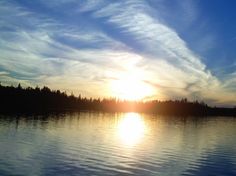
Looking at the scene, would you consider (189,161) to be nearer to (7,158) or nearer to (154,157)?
(154,157)

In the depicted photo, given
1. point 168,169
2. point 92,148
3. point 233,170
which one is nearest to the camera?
point 168,169

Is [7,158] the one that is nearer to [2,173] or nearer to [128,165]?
[2,173]

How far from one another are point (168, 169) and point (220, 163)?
1348 cm

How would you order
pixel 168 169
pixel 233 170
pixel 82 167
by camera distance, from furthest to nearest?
pixel 233 170 < pixel 168 169 < pixel 82 167

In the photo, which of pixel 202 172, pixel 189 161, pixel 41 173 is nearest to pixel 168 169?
pixel 202 172

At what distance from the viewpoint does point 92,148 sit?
217 ft

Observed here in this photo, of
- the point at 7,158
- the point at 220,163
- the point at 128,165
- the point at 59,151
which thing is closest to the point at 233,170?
the point at 220,163

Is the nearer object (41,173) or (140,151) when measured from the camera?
(41,173)

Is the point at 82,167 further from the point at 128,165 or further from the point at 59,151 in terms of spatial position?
the point at 59,151

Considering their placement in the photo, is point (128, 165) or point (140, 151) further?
point (140, 151)

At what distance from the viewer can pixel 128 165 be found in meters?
51.0

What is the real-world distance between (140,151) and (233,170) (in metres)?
18.3

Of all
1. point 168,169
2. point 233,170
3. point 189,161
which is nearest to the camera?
point 168,169

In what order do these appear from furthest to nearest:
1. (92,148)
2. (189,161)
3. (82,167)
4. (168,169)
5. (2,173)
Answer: (92,148), (189,161), (168,169), (82,167), (2,173)
